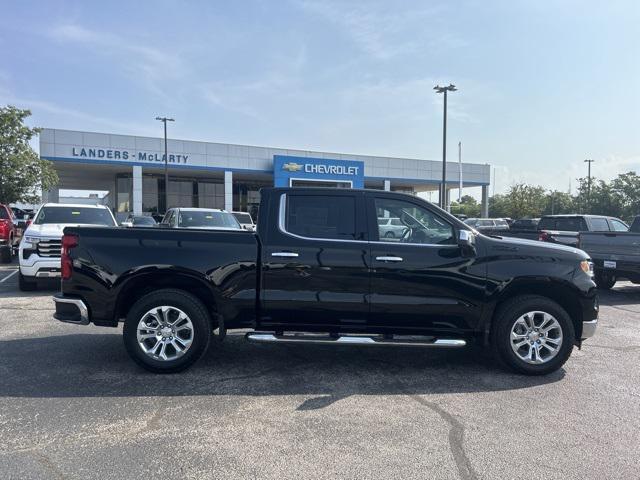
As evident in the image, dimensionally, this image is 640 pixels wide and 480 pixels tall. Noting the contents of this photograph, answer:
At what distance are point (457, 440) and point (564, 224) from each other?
1140 cm

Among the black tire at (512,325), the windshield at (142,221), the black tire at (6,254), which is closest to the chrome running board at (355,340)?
the black tire at (512,325)

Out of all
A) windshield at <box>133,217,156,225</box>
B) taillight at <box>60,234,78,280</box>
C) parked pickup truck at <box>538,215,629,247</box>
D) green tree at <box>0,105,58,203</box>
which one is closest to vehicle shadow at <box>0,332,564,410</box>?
taillight at <box>60,234,78,280</box>

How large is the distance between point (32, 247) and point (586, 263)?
9583 millimetres

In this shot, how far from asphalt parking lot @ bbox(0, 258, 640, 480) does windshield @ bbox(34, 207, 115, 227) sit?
517 centimetres

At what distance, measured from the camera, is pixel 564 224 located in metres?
13.3

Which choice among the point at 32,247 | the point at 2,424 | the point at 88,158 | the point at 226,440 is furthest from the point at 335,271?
the point at 88,158

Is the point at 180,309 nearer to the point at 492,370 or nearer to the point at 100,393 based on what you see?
the point at 100,393

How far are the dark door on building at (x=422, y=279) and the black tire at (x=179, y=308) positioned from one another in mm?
1794

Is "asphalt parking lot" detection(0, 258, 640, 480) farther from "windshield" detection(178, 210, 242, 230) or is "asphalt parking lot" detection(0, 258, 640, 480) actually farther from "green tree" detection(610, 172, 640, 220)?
"green tree" detection(610, 172, 640, 220)

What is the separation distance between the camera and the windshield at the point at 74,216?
Result: 1073 cm

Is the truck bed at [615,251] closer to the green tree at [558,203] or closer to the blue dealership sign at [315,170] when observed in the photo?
the blue dealership sign at [315,170]

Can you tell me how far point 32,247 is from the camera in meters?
9.36

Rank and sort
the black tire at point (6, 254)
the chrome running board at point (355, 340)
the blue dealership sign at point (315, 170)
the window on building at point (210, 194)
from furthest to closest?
1. the window on building at point (210, 194)
2. the blue dealership sign at point (315, 170)
3. the black tire at point (6, 254)
4. the chrome running board at point (355, 340)

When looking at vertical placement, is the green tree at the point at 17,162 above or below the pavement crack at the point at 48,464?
above
